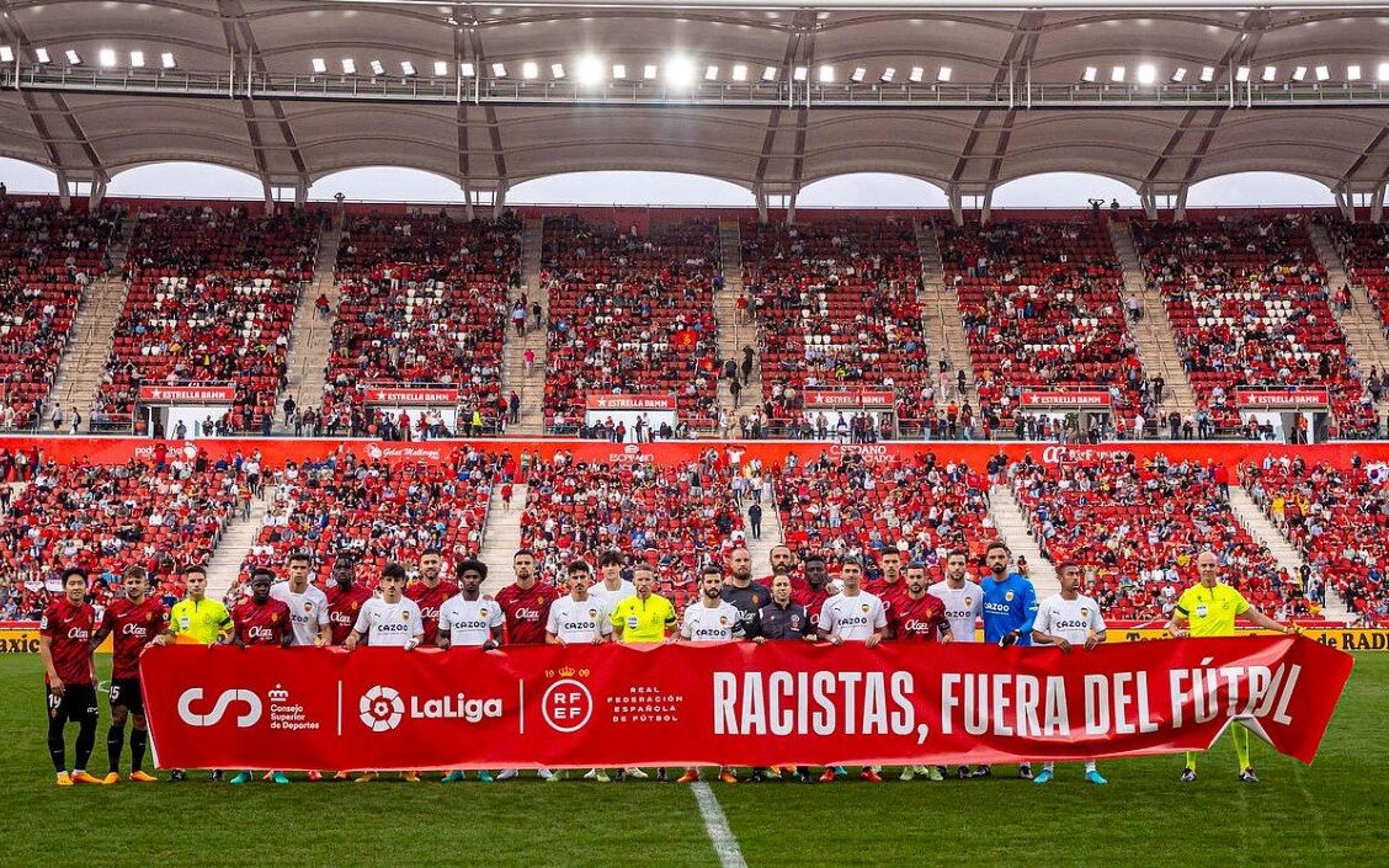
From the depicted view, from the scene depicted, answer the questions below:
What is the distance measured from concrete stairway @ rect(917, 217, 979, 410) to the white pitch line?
3307 cm

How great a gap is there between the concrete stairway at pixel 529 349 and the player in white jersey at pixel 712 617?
28901 mm

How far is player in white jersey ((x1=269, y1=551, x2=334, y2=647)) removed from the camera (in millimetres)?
12773

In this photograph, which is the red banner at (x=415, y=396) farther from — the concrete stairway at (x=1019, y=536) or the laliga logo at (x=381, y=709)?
the laliga logo at (x=381, y=709)

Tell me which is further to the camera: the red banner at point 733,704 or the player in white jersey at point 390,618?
the player in white jersey at point 390,618

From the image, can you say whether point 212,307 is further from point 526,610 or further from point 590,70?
point 526,610

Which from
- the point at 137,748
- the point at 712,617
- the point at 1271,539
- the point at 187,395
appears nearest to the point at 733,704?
the point at 712,617

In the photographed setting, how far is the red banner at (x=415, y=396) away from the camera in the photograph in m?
42.7

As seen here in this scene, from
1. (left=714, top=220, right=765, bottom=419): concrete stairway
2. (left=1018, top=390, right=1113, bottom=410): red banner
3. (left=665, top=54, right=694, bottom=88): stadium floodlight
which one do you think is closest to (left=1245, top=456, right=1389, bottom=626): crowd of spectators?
(left=1018, top=390, right=1113, bottom=410): red banner

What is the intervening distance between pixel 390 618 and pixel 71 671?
2.79 metres

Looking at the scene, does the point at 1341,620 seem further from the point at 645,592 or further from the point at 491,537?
the point at 645,592

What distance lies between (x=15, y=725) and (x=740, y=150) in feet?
125

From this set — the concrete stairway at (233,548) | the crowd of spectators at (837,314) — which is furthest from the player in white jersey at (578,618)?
the crowd of spectators at (837,314)

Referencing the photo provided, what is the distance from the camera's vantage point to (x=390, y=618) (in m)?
12.5

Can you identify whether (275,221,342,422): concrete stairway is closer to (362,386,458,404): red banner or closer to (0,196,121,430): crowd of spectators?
(362,386,458,404): red banner
